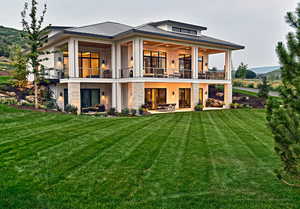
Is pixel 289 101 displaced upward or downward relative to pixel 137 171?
upward

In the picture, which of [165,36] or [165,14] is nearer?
[165,36]

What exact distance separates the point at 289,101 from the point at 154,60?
67.5 feet

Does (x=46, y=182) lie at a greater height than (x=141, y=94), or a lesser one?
lesser

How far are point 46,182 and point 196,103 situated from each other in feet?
60.1

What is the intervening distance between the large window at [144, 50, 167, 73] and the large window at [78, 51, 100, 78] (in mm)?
4376

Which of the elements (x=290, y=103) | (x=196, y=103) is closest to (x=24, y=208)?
(x=290, y=103)

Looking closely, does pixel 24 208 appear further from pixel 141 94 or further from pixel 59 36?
pixel 59 36

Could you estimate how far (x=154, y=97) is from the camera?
77.6 ft

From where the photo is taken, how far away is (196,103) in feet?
73.9

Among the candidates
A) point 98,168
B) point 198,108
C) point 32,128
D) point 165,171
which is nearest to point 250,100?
point 198,108

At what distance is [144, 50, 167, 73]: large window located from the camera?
23.4 metres

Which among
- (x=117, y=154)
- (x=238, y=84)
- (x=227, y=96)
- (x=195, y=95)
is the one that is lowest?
(x=117, y=154)

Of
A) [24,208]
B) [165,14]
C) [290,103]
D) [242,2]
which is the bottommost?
[24,208]

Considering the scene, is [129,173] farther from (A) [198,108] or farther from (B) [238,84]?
(B) [238,84]
